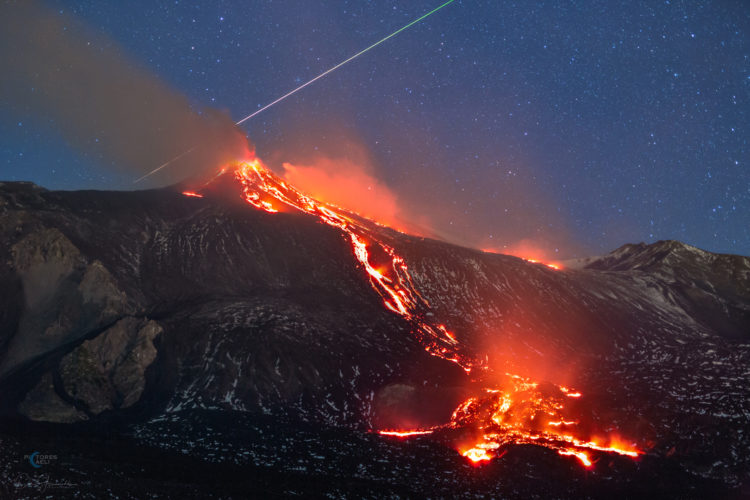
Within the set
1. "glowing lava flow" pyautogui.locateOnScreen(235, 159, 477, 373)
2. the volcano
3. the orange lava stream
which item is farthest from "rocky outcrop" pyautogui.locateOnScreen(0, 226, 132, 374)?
"glowing lava flow" pyautogui.locateOnScreen(235, 159, 477, 373)

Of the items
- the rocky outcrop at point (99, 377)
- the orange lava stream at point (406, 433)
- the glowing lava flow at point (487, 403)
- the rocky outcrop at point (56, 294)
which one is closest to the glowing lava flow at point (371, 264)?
the glowing lava flow at point (487, 403)

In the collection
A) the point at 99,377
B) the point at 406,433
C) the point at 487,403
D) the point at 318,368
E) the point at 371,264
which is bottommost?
the point at 406,433

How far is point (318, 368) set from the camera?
80.4 metres

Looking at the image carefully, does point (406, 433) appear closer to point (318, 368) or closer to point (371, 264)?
point (318, 368)

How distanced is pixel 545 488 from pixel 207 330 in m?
60.8

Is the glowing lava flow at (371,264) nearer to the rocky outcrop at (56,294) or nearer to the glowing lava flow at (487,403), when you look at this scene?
the glowing lava flow at (487,403)

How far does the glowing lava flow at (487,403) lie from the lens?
61625mm

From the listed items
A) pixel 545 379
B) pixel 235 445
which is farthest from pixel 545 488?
pixel 545 379

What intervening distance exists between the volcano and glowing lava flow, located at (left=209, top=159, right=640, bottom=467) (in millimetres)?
477

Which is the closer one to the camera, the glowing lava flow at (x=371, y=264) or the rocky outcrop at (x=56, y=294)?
the rocky outcrop at (x=56, y=294)

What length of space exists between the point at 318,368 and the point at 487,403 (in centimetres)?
2808

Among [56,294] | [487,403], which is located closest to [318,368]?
[487,403]

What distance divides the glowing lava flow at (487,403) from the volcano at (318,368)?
477mm

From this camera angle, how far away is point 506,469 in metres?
51.0
